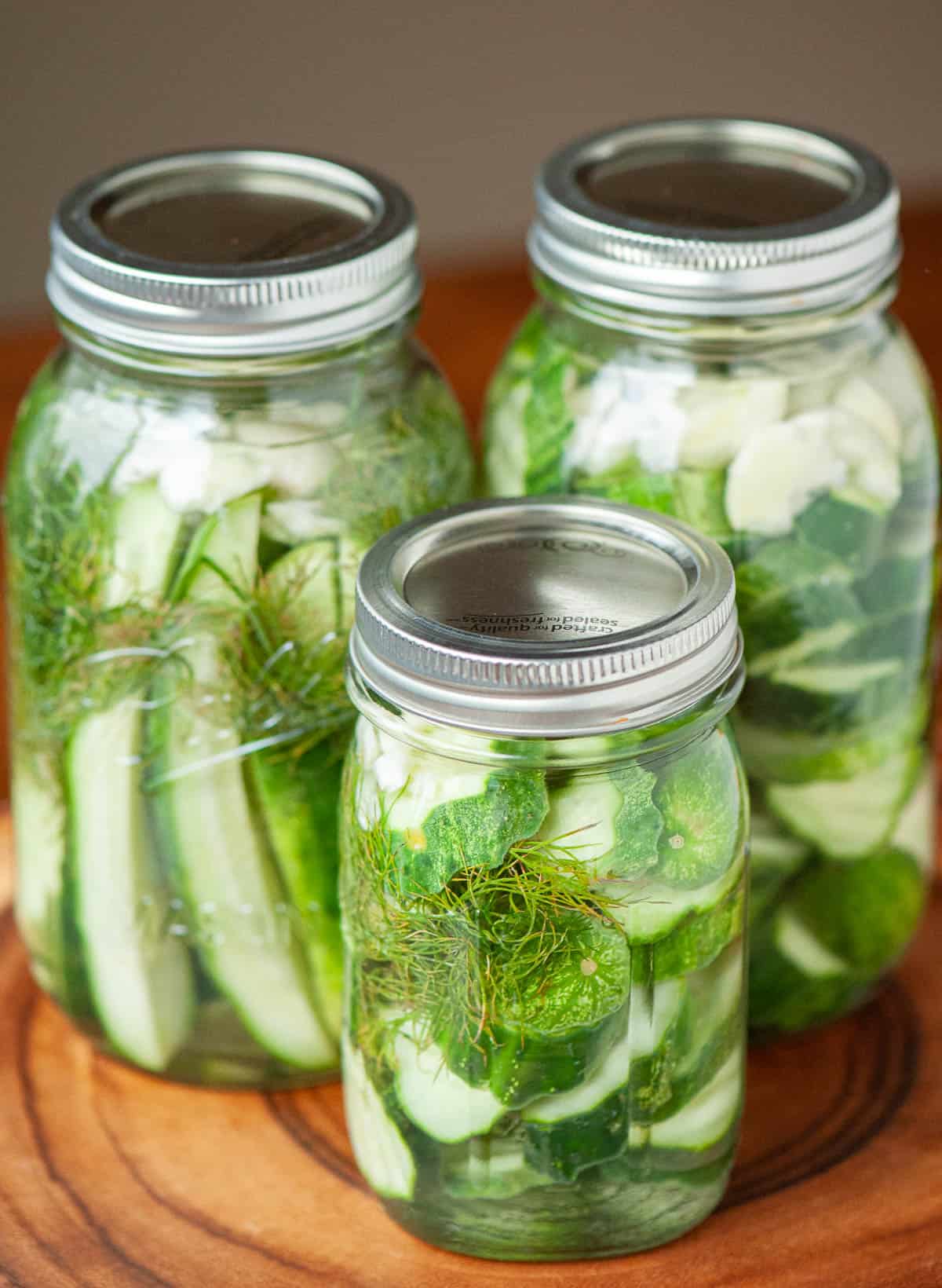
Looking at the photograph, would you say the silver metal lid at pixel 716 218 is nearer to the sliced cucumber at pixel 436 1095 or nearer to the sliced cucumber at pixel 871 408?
the sliced cucumber at pixel 871 408

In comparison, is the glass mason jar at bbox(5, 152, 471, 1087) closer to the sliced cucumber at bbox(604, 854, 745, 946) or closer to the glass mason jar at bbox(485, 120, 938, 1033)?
the glass mason jar at bbox(485, 120, 938, 1033)

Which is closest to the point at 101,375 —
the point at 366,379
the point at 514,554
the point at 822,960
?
the point at 366,379

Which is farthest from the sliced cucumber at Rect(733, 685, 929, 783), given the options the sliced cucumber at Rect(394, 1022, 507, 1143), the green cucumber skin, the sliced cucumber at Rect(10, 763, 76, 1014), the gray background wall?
the gray background wall

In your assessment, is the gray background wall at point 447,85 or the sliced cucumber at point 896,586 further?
the gray background wall at point 447,85

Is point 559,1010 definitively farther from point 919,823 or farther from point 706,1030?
point 919,823

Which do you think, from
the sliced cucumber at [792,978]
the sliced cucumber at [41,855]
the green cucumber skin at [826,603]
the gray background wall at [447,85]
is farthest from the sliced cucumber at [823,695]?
the gray background wall at [447,85]

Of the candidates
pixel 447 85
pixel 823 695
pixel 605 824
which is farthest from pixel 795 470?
pixel 447 85
